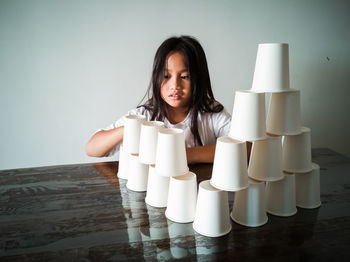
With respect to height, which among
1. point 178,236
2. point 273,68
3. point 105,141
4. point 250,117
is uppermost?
point 273,68

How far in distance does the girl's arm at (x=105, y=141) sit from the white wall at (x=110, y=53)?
62cm

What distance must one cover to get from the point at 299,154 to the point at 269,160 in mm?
99

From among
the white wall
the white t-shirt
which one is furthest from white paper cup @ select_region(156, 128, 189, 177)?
the white wall

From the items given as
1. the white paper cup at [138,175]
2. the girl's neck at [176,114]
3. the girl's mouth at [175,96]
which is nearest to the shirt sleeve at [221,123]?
the girl's neck at [176,114]

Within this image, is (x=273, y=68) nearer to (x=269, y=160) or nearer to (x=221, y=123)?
(x=269, y=160)

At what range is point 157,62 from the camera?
1.09 metres

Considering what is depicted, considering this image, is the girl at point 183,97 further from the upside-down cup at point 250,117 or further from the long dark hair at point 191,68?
the upside-down cup at point 250,117

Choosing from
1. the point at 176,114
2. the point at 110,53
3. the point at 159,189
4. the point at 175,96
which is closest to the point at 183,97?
the point at 175,96

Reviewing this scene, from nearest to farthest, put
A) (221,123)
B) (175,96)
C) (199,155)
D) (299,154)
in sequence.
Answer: (299,154) < (199,155) < (175,96) < (221,123)

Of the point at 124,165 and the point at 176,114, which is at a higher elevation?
the point at 176,114

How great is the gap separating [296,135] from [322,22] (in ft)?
4.73

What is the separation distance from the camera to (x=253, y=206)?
630mm

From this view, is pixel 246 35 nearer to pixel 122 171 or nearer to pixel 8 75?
pixel 122 171

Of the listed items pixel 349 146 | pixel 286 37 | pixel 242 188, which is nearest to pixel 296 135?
pixel 242 188
